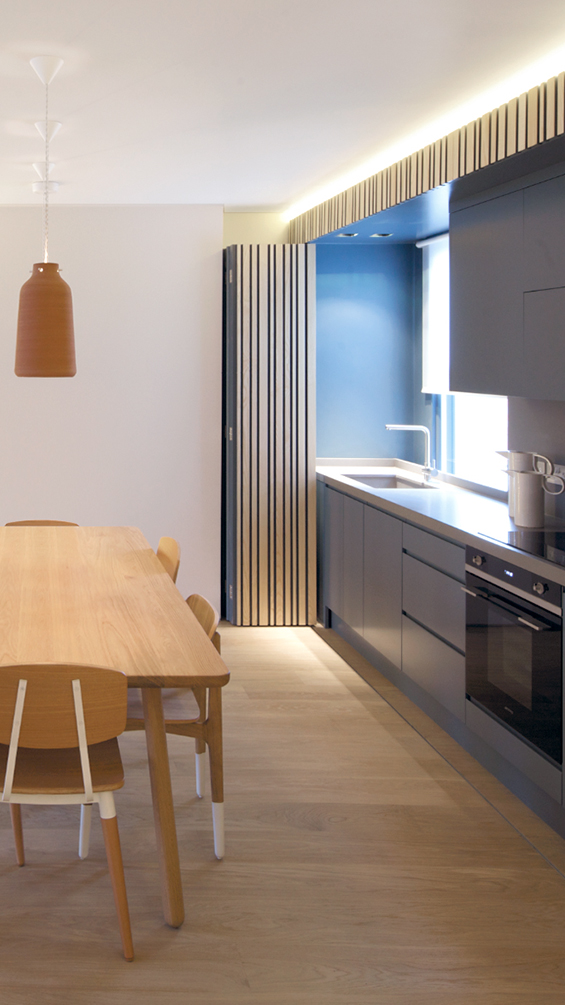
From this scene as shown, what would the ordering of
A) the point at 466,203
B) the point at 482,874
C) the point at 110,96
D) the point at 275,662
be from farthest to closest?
the point at 275,662
the point at 466,203
the point at 110,96
the point at 482,874

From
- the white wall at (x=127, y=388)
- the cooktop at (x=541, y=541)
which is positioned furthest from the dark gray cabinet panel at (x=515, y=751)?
the white wall at (x=127, y=388)

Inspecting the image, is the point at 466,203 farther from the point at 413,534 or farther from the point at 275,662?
the point at 275,662

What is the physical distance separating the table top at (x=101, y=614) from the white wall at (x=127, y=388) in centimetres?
201

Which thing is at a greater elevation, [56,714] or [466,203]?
[466,203]

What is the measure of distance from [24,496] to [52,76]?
11.2 feet

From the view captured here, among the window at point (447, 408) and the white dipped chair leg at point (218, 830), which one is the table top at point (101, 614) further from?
the window at point (447, 408)

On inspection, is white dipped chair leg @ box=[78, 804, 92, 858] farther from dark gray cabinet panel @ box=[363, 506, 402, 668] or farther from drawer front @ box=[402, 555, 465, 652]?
dark gray cabinet panel @ box=[363, 506, 402, 668]

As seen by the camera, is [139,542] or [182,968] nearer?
[182,968]

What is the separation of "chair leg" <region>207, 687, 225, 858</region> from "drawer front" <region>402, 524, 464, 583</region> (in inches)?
50.3

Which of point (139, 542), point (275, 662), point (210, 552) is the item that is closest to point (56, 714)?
point (139, 542)

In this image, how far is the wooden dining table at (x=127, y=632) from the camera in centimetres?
233

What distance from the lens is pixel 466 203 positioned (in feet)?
13.3

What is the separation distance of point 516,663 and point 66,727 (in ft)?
5.55

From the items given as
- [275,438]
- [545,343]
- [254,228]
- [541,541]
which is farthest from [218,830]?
[254,228]
